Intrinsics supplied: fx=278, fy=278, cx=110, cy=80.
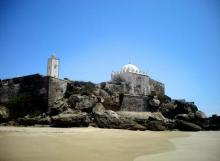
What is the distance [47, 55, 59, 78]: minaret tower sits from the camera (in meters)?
48.9

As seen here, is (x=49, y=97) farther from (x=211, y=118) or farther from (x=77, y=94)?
(x=211, y=118)

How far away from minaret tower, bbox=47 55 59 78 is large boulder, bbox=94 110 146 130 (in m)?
25.3

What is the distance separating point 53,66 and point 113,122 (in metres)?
27.5

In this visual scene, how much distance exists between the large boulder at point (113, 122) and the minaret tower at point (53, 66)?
83.1 feet

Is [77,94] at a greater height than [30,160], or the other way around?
[77,94]

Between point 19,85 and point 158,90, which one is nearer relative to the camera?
point 19,85

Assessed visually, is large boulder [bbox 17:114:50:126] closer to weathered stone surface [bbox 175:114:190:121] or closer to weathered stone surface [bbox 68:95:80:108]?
weathered stone surface [bbox 68:95:80:108]

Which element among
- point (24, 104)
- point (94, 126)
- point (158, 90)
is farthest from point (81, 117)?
point (158, 90)

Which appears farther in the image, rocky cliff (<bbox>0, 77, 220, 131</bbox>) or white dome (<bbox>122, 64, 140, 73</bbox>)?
white dome (<bbox>122, 64, 140, 73</bbox>)

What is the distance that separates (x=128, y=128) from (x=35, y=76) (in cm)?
1272

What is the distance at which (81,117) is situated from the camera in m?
24.1

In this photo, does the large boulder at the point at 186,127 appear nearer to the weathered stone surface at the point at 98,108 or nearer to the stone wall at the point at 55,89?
the weathered stone surface at the point at 98,108

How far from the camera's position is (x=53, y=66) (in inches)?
1941

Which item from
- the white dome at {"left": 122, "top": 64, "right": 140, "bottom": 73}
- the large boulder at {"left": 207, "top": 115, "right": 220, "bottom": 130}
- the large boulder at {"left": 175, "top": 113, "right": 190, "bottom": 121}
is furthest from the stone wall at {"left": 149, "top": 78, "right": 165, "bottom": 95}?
the large boulder at {"left": 175, "top": 113, "right": 190, "bottom": 121}
